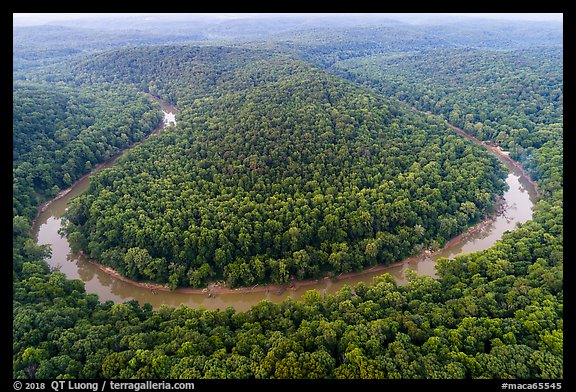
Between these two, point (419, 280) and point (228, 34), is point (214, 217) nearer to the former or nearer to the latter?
point (419, 280)

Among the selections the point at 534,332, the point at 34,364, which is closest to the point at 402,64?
the point at 534,332

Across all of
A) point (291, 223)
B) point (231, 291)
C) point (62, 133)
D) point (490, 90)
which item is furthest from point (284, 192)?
point (490, 90)

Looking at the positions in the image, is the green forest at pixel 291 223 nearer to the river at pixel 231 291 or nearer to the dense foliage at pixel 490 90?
the dense foliage at pixel 490 90

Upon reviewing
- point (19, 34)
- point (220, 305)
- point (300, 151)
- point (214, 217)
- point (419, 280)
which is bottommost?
point (220, 305)

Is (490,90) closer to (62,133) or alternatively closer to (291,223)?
(291,223)

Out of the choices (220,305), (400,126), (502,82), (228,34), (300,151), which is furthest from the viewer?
(228,34)

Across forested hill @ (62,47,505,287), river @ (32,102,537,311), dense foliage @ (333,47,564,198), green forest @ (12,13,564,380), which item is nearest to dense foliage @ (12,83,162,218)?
green forest @ (12,13,564,380)

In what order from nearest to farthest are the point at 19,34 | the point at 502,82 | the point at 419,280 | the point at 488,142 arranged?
the point at 419,280 < the point at 488,142 < the point at 502,82 < the point at 19,34
